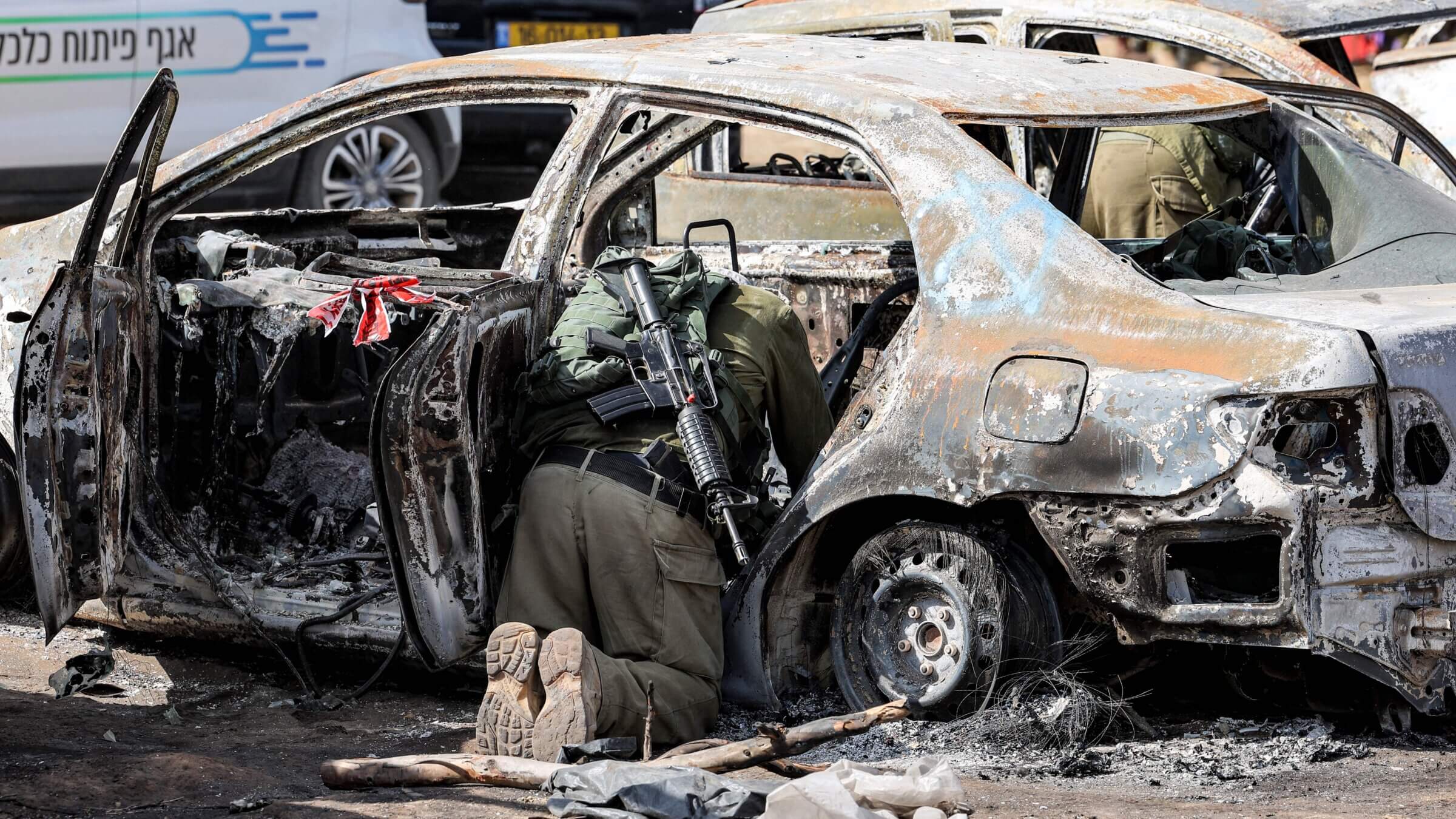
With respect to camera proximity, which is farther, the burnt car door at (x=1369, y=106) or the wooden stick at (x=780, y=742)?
the burnt car door at (x=1369, y=106)

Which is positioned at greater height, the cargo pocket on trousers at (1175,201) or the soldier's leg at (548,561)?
the cargo pocket on trousers at (1175,201)

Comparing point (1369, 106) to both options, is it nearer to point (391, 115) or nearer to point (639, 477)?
point (639, 477)

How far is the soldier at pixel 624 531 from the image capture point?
3.68 meters

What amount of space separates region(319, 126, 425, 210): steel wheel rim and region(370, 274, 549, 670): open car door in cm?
632

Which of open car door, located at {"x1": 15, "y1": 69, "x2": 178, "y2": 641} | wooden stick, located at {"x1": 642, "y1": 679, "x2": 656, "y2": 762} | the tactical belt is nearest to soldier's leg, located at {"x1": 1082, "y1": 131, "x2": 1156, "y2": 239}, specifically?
the tactical belt

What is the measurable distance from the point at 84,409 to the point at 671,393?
140cm

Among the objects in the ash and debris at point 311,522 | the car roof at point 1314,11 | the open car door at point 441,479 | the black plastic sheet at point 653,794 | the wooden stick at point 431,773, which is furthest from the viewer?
the car roof at point 1314,11

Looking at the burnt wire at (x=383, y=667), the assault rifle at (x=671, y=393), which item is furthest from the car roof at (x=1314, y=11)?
the burnt wire at (x=383, y=667)

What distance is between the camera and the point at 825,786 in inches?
119

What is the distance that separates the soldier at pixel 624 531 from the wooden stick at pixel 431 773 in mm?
153

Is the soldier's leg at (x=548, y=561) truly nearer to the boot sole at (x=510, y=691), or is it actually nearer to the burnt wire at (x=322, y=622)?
the boot sole at (x=510, y=691)

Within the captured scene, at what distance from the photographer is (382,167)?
398 inches

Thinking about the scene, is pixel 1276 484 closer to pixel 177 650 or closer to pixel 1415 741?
pixel 1415 741

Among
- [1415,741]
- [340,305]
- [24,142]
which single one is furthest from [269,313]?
[24,142]
